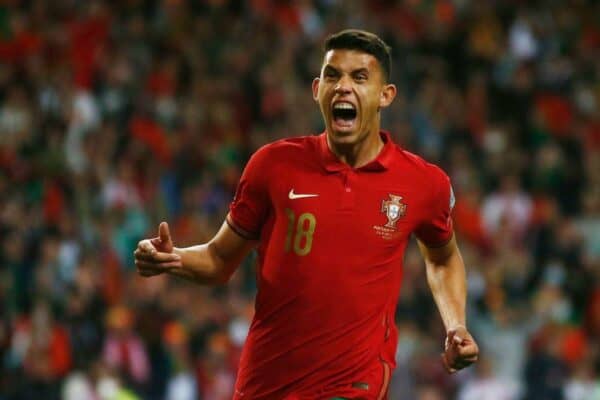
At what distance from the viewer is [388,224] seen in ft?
15.5

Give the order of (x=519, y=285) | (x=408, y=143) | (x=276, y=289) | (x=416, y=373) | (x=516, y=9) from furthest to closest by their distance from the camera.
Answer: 1. (x=516, y=9)
2. (x=408, y=143)
3. (x=519, y=285)
4. (x=416, y=373)
5. (x=276, y=289)

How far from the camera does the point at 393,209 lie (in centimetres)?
473

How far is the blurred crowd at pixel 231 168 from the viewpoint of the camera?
1064 cm

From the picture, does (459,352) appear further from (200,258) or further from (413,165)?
(200,258)

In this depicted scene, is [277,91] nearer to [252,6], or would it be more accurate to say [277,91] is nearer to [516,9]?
[252,6]

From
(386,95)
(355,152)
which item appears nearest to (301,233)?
(355,152)

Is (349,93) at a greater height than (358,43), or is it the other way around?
(358,43)

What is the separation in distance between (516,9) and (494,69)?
44.0 inches

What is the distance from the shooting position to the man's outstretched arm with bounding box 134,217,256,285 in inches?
178

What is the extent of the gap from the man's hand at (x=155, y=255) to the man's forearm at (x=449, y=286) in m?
1.14

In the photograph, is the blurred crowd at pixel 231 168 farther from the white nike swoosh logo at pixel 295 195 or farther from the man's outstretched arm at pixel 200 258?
the white nike swoosh logo at pixel 295 195

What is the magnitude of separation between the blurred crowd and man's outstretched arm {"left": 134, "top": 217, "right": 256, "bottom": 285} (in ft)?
18.0

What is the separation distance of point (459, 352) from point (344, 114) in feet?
A: 3.23

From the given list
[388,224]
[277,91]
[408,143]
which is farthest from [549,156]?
[388,224]
